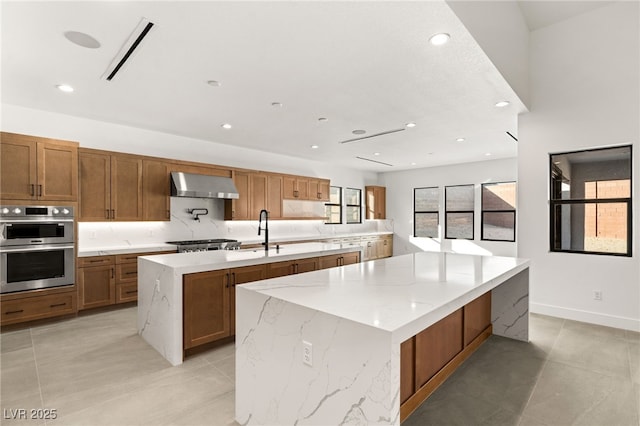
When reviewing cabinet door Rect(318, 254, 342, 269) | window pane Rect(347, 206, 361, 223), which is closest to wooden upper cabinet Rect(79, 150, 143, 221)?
cabinet door Rect(318, 254, 342, 269)

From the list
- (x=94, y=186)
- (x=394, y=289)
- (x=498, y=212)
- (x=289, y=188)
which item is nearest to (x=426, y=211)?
(x=498, y=212)

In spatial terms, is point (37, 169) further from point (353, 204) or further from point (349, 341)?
point (353, 204)

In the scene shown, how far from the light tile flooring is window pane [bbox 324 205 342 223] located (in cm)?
567

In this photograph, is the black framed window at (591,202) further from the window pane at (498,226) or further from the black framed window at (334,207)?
the black framed window at (334,207)

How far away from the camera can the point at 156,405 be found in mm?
2160

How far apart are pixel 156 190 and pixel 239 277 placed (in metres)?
2.73

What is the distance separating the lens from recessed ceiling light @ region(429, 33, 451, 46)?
2404 mm

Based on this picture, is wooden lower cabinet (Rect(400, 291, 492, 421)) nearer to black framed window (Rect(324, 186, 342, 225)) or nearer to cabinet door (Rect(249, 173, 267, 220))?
cabinet door (Rect(249, 173, 267, 220))

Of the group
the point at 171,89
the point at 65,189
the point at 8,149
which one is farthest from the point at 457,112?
the point at 8,149

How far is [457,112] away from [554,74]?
4.14 ft

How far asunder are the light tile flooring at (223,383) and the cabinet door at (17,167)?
1569 millimetres

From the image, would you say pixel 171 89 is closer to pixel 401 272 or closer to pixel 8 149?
pixel 8 149

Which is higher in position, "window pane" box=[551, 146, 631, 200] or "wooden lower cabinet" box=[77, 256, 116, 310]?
"window pane" box=[551, 146, 631, 200]

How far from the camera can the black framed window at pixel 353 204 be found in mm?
9127
